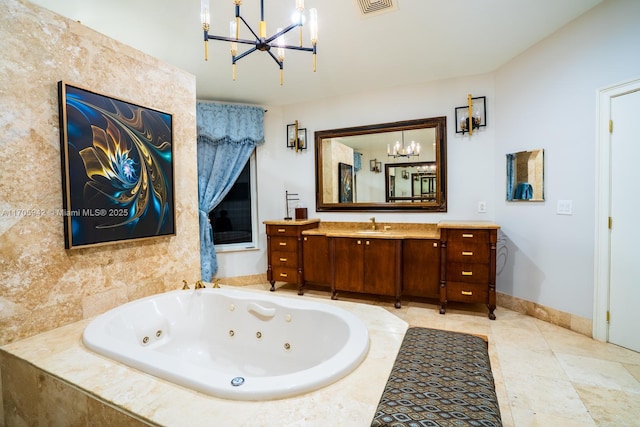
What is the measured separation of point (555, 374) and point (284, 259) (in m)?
2.63

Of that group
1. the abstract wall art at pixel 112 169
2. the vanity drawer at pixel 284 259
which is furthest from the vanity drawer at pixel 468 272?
the abstract wall art at pixel 112 169

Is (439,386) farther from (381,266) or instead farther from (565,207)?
(565,207)

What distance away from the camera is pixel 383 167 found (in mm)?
3508

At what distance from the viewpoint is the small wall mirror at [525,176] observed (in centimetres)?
262

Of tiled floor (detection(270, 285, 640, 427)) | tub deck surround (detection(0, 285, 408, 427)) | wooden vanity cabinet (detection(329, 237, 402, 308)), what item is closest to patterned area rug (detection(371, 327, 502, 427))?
tub deck surround (detection(0, 285, 408, 427))

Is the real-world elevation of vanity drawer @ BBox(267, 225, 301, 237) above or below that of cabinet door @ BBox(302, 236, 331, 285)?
above

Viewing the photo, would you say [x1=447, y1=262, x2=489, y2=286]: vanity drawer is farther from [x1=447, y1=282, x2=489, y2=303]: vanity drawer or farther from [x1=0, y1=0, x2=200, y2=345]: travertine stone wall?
[x1=0, y1=0, x2=200, y2=345]: travertine stone wall

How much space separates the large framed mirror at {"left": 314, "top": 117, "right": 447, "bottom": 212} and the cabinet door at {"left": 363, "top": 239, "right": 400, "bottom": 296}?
65cm

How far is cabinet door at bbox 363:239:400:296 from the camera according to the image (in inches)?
117

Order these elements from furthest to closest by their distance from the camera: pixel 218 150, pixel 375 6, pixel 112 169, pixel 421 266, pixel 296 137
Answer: pixel 296 137 < pixel 218 150 < pixel 421 266 < pixel 375 6 < pixel 112 169

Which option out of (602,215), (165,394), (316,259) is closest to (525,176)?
(602,215)

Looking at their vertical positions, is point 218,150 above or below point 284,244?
above

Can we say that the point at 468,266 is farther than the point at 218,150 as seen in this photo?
No

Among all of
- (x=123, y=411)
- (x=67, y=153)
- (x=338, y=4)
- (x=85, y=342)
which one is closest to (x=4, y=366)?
(x=85, y=342)
